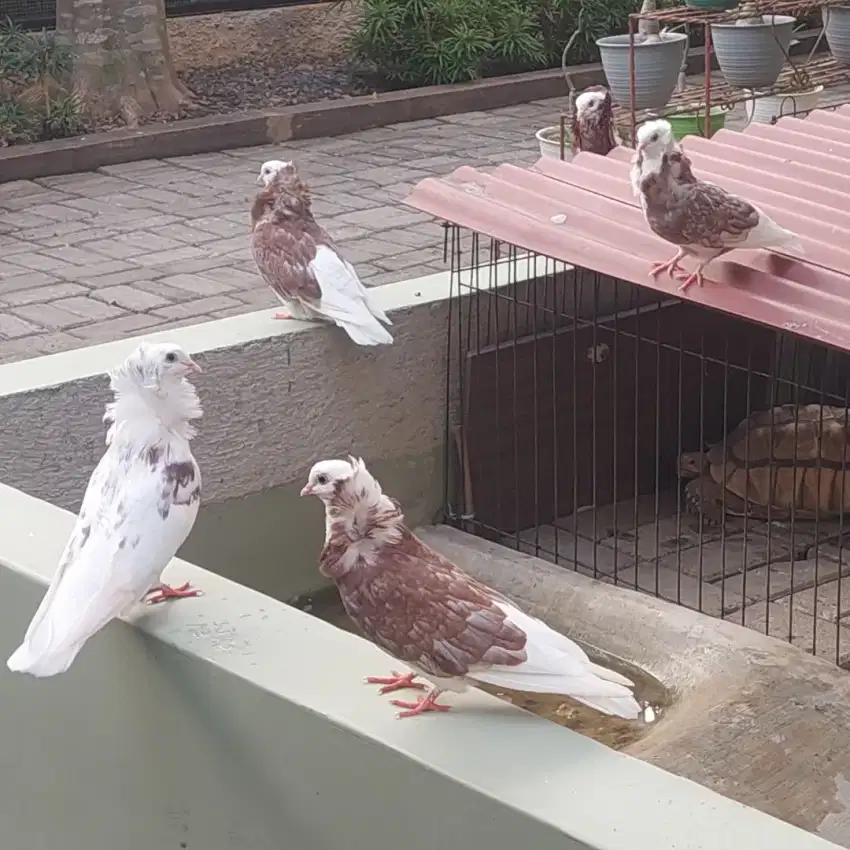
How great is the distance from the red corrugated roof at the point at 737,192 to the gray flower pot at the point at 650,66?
6.57 ft

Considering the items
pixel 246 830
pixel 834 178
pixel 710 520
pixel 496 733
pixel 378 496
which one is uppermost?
pixel 834 178

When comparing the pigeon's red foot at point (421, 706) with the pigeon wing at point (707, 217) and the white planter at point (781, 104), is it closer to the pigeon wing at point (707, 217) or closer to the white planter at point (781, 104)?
the pigeon wing at point (707, 217)

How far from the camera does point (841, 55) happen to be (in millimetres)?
7203

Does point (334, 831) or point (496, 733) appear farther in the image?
point (334, 831)

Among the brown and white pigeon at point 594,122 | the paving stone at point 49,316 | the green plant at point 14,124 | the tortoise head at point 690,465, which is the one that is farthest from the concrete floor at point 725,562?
the green plant at point 14,124

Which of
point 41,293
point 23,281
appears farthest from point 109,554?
point 23,281

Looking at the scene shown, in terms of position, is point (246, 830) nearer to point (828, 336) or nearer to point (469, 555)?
point (828, 336)

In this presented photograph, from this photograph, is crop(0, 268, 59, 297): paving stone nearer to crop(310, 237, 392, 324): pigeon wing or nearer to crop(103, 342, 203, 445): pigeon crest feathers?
crop(310, 237, 392, 324): pigeon wing

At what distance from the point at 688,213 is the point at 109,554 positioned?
160 centimetres

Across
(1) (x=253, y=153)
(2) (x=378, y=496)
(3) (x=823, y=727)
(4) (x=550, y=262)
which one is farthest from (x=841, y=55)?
(2) (x=378, y=496)

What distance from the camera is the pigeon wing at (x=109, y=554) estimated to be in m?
2.37

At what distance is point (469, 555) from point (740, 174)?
4.41 feet

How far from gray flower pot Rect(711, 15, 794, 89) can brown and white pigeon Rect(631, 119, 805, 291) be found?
3.33m

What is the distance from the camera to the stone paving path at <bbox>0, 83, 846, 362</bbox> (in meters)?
6.39
